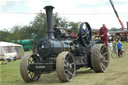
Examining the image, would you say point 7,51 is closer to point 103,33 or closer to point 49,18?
point 103,33

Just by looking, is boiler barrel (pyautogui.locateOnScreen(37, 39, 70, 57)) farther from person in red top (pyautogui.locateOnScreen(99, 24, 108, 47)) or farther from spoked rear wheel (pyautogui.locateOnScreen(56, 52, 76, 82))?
person in red top (pyautogui.locateOnScreen(99, 24, 108, 47))

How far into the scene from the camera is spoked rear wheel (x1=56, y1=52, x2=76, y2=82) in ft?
23.6

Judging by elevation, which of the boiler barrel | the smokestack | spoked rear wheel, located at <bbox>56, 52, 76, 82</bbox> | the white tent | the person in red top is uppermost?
the smokestack

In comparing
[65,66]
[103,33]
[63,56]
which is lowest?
[65,66]

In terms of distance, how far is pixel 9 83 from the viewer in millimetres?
8031

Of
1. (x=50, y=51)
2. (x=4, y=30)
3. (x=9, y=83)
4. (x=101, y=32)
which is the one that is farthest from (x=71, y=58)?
(x=4, y=30)

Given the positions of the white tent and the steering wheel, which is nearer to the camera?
the steering wheel

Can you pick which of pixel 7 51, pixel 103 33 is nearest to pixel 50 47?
pixel 103 33

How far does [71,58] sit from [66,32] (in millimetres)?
1406

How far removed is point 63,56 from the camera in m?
7.38

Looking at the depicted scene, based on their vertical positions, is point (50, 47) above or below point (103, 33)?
below

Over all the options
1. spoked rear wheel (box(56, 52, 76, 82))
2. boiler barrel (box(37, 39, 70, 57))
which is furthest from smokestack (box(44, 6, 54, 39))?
spoked rear wheel (box(56, 52, 76, 82))

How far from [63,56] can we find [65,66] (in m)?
0.33

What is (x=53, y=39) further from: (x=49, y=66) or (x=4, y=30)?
(x=4, y=30)
